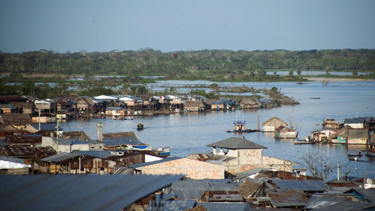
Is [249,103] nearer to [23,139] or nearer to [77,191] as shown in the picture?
[23,139]

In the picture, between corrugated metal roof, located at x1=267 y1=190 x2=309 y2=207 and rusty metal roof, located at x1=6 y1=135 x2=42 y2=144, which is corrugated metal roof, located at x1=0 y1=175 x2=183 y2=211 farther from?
rusty metal roof, located at x1=6 y1=135 x2=42 y2=144

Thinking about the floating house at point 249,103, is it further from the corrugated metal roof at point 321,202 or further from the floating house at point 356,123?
the corrugated metal roof at point 321,202

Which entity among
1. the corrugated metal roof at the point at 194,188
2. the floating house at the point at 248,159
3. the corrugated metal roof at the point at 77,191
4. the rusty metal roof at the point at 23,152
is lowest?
the floating house at the point at 248,159

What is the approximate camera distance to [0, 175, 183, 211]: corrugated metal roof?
353 cm

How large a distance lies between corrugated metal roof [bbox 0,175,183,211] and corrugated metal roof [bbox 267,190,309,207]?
4.10m

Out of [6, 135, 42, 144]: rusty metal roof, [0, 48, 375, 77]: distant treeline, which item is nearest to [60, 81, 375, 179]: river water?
[6, 135, 42, 144]: rusty metal roof

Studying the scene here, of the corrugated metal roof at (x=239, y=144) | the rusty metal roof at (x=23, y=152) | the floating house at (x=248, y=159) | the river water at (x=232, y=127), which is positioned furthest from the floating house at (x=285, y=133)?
the rusty metal roof at (x=23, y=152)

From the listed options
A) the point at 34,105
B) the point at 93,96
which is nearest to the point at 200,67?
the point at 93,96

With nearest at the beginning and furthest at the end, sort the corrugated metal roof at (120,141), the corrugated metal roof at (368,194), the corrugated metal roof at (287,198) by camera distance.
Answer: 1. the corrugated metal roof at (368,194)
2. the corrugated metal roof at (287,198)
3. the corrugated metal roof at (120,141)

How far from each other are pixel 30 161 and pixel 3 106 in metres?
18.0

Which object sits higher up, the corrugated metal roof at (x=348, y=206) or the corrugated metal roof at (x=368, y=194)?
the corrugated metal roof at (x=348, y=206)

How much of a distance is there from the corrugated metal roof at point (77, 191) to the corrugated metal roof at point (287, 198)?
4.10m

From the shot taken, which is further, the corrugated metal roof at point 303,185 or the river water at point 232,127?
the river water at point 232,127

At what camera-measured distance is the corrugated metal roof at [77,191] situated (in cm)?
353
